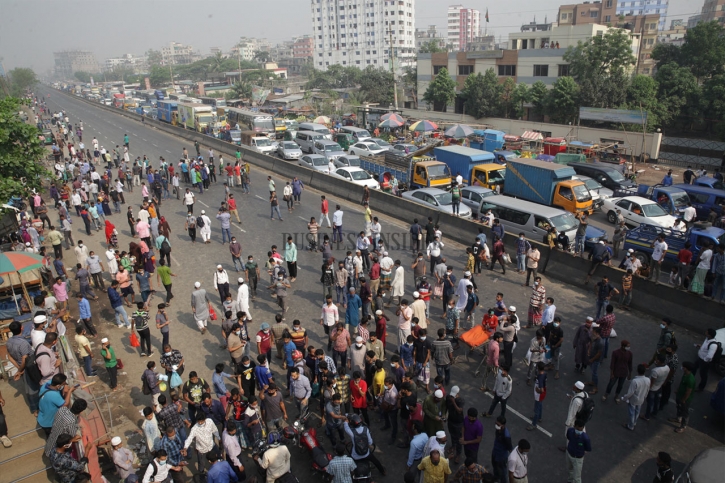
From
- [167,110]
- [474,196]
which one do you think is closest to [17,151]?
[474,196]

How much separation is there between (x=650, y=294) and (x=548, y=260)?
333 cm

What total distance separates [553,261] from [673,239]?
3.74m

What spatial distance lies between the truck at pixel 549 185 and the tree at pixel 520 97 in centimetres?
2826

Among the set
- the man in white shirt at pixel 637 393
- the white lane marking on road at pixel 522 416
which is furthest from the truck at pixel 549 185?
the white lane marking on road at pixel 522 416

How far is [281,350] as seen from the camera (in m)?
11.1

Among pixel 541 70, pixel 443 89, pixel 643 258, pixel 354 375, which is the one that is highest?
pixel 541 70

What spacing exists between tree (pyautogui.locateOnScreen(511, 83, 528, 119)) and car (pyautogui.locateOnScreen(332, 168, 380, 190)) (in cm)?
2910

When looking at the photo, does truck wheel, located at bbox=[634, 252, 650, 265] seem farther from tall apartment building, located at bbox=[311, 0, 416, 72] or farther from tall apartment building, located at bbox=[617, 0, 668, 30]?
tall apartment building, located at bbox=[617, 0, 668, 30]

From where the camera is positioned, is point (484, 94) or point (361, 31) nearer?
point (484, 94)

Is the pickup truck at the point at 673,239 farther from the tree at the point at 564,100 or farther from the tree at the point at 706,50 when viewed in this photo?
the tree at the point at 706,50

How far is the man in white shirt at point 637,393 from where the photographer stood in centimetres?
851

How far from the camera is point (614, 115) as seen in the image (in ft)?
128

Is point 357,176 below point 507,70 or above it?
below

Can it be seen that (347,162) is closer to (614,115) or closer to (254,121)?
(254,121)
